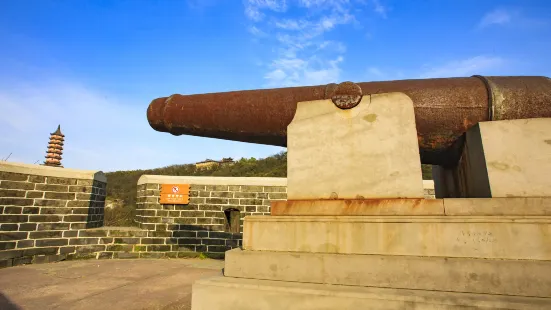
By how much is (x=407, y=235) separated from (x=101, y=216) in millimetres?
7993

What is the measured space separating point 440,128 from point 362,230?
1.14 m

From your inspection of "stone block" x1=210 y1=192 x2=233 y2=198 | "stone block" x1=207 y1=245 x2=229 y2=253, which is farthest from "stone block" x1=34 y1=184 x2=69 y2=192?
"stone block" x1=207 y1=245 x2=229 y2=253

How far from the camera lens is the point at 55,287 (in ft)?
13.6

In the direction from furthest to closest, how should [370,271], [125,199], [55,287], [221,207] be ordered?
[125,199]
[221,207]
[55,287]
[370,271]

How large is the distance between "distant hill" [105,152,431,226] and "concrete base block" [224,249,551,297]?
20688mm

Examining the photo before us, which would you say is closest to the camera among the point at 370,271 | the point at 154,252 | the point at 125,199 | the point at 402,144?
the point at 370,271

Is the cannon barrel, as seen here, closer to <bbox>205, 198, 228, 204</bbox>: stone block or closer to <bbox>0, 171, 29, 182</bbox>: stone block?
<bbox>205, 198, 228, 204</bbox>: stone block

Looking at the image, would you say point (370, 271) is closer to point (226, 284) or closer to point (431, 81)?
point (226, 284)

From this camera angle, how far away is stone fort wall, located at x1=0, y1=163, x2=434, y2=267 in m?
5.88

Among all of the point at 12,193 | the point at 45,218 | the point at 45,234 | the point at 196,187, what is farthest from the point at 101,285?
the point at 196,187

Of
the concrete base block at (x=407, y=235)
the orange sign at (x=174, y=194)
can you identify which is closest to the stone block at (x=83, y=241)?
the orange sign at (x=174, y=194)

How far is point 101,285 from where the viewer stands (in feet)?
14.1

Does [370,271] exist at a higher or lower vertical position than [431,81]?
lower

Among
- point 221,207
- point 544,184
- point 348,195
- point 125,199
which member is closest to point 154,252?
point 221,207
